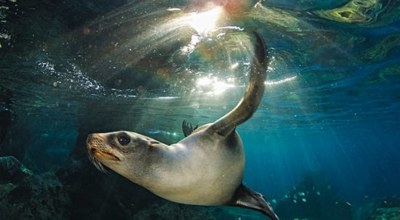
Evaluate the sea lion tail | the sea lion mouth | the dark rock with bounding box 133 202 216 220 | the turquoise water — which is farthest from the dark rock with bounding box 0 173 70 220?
the sea lion tail

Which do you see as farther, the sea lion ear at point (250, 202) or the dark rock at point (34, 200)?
the dark rock at point (34, 200)

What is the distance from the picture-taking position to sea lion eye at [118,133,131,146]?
10.9ft

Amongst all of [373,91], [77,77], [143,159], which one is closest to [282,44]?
[77,77]

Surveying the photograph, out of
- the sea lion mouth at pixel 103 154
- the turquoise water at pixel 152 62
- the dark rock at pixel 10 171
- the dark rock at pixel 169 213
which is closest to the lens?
the sea lion mouth at pixel 103 154

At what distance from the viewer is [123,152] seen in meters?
3.32

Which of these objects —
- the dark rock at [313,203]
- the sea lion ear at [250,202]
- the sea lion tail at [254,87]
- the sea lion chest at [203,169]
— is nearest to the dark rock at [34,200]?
the sea lion ear at [250,202]

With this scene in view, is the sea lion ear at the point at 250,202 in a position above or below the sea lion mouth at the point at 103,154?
below

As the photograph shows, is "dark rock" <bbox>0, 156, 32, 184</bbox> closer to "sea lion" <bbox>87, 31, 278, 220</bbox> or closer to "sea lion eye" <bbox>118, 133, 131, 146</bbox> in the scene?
"sea lion" <bbox>87, 31, 278, 220</bbox>

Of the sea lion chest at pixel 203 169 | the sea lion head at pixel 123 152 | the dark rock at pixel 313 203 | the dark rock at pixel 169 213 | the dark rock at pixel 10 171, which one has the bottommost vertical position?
the dark rock at pixel 313 203

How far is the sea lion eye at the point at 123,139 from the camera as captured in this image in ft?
10.9

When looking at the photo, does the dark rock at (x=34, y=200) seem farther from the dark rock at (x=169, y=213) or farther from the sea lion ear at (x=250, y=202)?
the sea lion ear at (x=250, y=202)

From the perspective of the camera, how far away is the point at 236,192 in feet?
14.1

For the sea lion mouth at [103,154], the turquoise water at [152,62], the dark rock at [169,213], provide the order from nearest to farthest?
1. the sea lion mouth at [103,154]
2. the turquoise water at [152,62]
3. the dark rock at [169,213]

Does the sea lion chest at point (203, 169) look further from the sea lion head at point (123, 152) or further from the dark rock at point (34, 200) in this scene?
the dark rock at point (34, 200)
